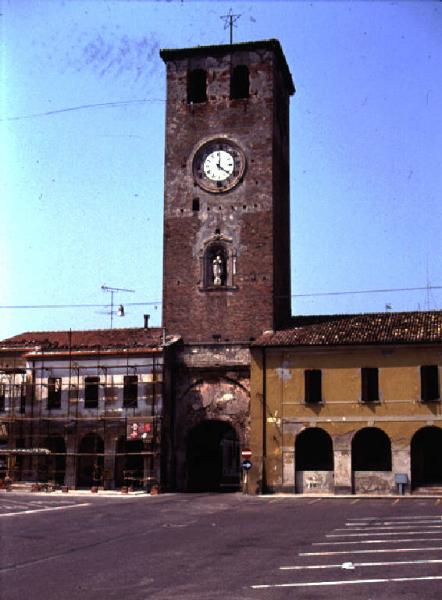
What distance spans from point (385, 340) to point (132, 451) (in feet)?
47.6

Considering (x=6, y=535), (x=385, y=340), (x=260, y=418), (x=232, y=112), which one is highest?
(x=232, y=112)

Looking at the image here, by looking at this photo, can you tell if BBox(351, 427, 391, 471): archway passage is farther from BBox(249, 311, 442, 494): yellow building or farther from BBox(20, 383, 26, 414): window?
BBox(20, 383, 26, 414): window

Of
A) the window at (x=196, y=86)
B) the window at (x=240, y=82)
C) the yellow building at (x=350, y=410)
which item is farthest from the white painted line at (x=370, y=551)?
the window at (x=196, y=86)

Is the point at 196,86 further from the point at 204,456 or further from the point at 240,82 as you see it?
the point at 204,456

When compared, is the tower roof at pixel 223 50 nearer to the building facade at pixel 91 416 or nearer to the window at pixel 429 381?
the building facade at pixel 91 416

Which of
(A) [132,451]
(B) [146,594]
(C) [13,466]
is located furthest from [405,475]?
(B) [146,594]

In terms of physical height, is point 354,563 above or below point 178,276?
below

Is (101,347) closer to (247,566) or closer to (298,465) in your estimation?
(298,465)

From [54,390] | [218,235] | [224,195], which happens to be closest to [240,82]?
[224,195]

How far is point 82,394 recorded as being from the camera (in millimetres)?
45875

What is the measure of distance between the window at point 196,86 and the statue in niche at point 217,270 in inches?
361

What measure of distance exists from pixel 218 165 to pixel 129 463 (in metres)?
16.6

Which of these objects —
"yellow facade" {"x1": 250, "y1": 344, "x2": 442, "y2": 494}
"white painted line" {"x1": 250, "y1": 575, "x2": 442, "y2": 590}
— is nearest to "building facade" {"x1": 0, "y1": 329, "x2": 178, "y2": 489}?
"yellow facade" {"x1": 250, "y1": 344, "x2": 442, "y2": 494}

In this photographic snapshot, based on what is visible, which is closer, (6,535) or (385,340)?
(6,535)
